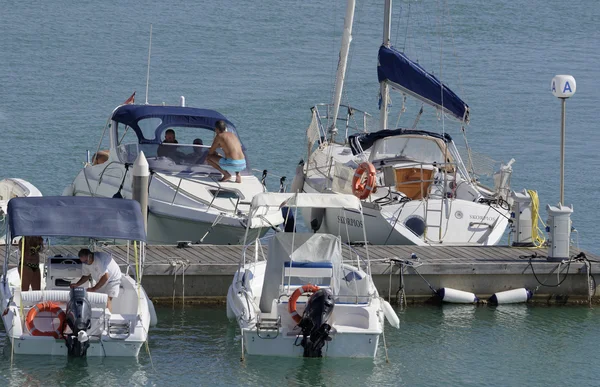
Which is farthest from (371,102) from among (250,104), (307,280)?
(307,280)

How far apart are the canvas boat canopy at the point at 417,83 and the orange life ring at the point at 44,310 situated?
32.9 ft

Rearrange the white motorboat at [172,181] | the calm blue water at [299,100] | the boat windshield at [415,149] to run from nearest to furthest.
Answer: the calm blue water at [299,100] → the white motorboat at [172,181] → the boat windshield at [415,149]

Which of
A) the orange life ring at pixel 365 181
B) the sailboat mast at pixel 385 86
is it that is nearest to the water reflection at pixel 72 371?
the orange life ring at pixel 365 181

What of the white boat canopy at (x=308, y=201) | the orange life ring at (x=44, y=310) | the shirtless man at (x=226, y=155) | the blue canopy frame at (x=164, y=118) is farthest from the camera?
the blue canopy frame at (x=164, y=118)

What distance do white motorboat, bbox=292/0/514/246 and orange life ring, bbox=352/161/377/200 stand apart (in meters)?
0.02

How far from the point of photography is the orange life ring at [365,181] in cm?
1945

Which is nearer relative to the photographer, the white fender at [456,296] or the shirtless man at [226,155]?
the white fender at [456,296]

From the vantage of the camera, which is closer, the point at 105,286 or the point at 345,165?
the point at 105,286

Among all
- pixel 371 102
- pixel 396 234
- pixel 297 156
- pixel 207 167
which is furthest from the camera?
pixel 371 102

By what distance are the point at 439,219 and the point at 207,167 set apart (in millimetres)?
4029

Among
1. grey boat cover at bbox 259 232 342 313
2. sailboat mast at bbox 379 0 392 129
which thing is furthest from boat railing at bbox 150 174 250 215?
sailboat mast at bbox 379 0 392 129

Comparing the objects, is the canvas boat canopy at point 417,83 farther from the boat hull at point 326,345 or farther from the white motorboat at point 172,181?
the boat hull at point 326,345

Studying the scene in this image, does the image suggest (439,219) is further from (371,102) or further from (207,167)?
(371,102)

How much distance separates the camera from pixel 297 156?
30.1 metres
